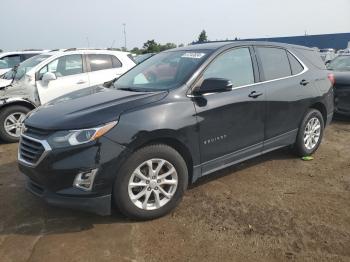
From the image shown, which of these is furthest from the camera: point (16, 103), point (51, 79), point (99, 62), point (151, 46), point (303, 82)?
point (151, 46)

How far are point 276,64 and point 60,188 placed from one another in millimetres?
3212

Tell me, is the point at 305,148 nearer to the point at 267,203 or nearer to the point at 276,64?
the point at 276,64

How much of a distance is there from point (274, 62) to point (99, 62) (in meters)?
4.30

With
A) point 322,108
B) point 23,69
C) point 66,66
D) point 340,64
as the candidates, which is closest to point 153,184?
point 322,108

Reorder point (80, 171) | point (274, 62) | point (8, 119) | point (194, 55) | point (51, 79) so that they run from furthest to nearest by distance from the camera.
→ point (51, 79)
point (8, 119)
point (274, 62)
point (194, 55)
point (80, 171)

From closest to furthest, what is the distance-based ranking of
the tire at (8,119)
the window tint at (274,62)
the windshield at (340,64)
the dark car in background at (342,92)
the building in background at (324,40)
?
the window tint at (274,62)
the tire at (8,119)
the dark car in background at (342,92)
the windshield at (340,64)
the building in background at (324,40)

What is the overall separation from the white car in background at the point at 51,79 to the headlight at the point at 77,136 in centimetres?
415

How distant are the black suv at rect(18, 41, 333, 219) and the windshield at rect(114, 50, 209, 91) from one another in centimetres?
2

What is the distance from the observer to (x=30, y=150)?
138 inches

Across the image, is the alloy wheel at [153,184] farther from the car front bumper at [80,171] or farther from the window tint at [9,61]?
the window tint at [9,61]

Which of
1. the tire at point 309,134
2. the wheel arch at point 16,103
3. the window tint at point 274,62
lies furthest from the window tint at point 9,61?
the tire at point 309,134

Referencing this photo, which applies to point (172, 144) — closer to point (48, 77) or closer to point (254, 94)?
point (254, 94)

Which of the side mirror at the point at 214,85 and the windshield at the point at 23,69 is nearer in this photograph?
the side mirror at the point at 214,85

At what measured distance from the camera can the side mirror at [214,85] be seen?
381 centimetres
